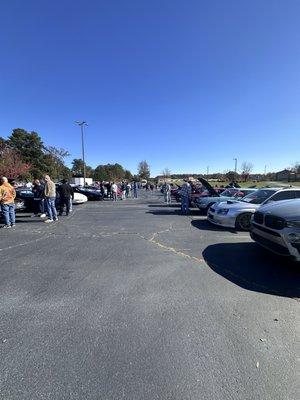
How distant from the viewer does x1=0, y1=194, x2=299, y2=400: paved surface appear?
271cm

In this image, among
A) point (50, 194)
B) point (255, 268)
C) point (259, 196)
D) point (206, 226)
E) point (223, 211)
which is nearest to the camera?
point (255, 268)

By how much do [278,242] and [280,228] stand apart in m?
0.25

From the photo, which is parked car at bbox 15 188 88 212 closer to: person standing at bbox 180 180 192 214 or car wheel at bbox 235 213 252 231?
person standing at bbox 180 180 192 214

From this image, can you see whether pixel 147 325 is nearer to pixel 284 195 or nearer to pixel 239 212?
pixel 284 195

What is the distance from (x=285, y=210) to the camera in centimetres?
621

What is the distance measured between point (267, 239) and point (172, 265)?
1.91 meters

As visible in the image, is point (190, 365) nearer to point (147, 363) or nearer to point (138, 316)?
point (147, 363)

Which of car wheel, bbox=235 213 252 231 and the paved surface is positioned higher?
car wheel, bbox=235 213 252 231

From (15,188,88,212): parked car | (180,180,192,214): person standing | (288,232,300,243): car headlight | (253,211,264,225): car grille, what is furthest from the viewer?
(180,180,192,214): person standing

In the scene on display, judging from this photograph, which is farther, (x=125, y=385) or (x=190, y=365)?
(x=190, y=365)

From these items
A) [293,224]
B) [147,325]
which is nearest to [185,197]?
[293,224]

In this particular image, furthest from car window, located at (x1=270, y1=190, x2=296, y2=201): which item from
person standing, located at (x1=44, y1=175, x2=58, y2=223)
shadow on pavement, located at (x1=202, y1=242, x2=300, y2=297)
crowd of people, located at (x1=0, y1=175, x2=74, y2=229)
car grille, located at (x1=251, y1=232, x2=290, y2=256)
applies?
crowd of people, located at (x1=0, y1=175, x2=74, y2=229)

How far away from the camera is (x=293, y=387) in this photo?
2682 millimetres

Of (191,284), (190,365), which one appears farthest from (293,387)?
(191,284)
